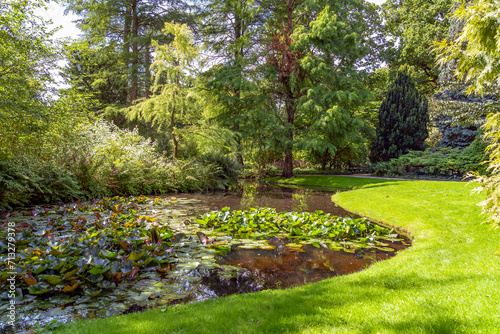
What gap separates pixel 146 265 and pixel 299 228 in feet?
10.7

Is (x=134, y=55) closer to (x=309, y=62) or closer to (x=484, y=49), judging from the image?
(x=309, y=62)

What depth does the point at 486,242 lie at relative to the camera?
4.27m

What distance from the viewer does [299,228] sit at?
578cm

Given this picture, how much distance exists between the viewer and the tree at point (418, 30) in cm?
2152

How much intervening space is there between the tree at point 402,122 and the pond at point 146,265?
15.5 metres

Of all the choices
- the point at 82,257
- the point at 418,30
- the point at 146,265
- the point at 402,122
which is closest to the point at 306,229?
the point at 146,265

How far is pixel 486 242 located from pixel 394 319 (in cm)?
336

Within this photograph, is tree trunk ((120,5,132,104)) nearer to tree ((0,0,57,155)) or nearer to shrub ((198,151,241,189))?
shrub ((198,151,241,189))

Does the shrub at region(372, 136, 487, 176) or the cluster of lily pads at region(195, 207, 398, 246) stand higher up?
the shrub at region(372, 136, 487, 176)

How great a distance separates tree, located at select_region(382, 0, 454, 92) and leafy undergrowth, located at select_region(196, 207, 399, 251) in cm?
2032

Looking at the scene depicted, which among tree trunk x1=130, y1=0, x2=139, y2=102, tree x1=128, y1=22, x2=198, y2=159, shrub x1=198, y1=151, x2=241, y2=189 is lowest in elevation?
shrub x1=198, y1=151, x2=241, y2=189

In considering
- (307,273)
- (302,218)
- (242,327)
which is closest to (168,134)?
(302,218)

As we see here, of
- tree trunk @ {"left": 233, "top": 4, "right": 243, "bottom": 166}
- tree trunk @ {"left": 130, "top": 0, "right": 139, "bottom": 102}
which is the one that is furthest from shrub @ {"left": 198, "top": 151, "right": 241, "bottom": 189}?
tree trunk @ {"left": 130, "top": 0, "right": 139, "bottom": 102}

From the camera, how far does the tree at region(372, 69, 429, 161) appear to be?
1884 cm
